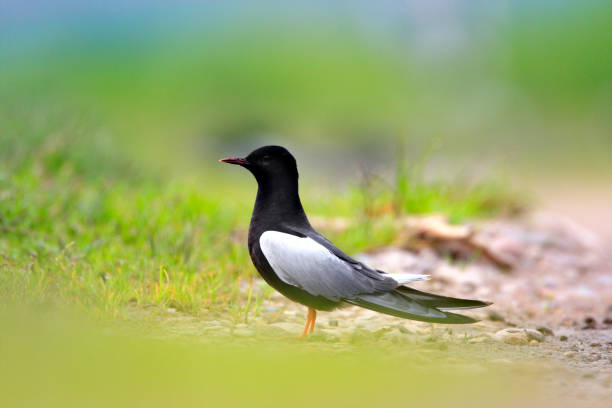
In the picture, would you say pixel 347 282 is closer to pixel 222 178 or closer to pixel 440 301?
pixel 440 301

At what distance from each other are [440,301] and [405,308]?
0.58 ft

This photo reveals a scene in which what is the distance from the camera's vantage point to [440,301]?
11.5 ft

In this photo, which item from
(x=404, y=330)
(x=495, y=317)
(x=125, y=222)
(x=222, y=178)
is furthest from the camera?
(x=222, y=178)

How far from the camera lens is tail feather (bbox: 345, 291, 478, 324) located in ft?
11.3

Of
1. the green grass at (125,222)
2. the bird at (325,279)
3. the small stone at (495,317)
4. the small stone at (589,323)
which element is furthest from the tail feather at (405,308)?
the small stone at (589,323)

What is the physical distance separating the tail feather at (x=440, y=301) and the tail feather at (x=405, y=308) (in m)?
0.02

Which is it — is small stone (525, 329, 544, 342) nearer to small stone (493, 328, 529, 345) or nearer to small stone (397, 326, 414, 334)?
small stone (493, 328, 529, 345)

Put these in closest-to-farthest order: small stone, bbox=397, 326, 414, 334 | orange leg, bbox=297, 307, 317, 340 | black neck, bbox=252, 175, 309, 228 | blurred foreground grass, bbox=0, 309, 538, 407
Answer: blurred foreground grass, bbox=0, 309, 538, 407 < orange leg, bbox=297, 307, 317, 340 < black neck, bbox=252, 175, 309, 228 < small stone, bbox=397, 326, 414, 334

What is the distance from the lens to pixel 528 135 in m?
15.4

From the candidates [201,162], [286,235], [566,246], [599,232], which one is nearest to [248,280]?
[286,235]

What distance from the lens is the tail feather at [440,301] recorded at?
3480 mm

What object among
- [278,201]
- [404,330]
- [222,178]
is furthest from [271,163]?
[222,178]

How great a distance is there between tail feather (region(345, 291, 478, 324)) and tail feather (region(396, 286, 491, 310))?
0.07ft

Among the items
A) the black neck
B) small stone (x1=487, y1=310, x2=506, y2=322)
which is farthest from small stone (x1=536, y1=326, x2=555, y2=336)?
the black neck
